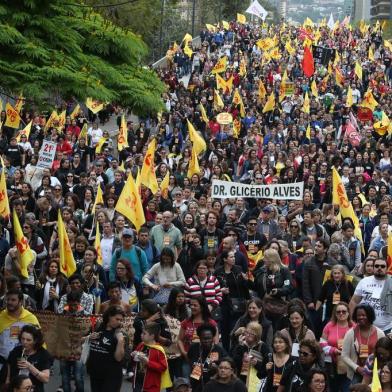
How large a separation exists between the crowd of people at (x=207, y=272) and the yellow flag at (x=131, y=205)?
211 millimetres

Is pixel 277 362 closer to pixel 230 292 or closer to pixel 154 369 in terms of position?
pixel 154 369

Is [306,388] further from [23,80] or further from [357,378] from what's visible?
[23,80]

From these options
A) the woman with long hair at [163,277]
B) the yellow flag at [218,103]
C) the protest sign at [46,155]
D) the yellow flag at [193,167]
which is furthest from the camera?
the yellow flag at [218,103]

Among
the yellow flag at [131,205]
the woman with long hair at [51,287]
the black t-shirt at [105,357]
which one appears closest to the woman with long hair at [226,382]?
the black t-shirt at [105,357]

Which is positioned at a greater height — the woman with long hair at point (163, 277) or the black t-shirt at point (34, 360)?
the woman with long hair at point (163, 277)

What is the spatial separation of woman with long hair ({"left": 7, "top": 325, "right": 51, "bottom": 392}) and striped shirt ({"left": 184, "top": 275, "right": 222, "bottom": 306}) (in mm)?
3049

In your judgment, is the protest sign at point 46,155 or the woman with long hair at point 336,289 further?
the protest sign at point 46,155

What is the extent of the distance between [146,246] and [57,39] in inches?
138

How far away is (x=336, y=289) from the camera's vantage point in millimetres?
13906

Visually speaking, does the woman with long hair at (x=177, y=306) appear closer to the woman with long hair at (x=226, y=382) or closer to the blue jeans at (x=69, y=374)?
the blue jeans at (x=69, y=374)

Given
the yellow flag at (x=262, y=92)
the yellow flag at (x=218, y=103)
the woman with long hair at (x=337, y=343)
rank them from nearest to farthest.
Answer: the woman with long hair at (x=337, y=343) < the yellow flag at (x=218, y=103) < the yellow flag at (x=262, y=92)

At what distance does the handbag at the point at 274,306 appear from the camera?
1361 centimetres

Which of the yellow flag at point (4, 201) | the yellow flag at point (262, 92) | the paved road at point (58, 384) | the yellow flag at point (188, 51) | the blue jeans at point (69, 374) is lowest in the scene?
the paved road at point (58, 384)

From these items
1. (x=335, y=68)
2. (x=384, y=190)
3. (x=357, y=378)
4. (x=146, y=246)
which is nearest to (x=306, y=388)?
(x=357, y=378)
